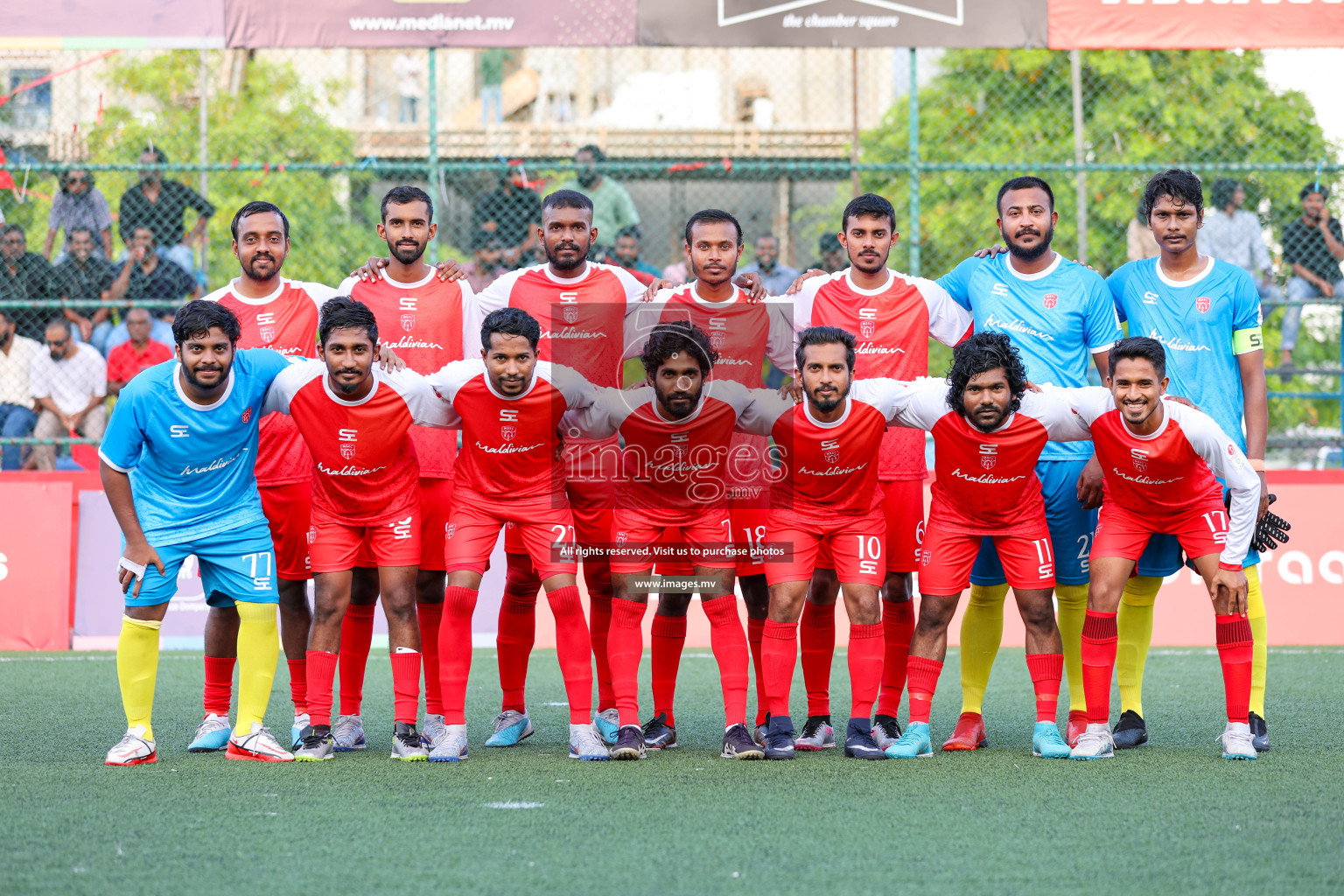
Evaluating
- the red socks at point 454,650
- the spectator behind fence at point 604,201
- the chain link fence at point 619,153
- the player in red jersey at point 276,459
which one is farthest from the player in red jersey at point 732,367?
the spectator behind fence at point 604,201

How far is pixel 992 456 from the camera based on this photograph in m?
5.65

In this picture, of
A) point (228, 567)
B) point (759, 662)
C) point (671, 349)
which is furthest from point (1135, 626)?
point (228, 567)

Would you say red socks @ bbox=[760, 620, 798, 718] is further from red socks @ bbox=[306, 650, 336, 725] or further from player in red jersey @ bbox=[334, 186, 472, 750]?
red socks @ bbox=[306, 650, 336, 725]

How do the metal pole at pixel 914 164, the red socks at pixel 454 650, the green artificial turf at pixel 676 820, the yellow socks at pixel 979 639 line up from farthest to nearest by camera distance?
the metal pole at pixel 914 164 → the yellow socks at pixel 979 639 → the red socks at pixel 454 650 → the green artificial turf at pixel 676 820

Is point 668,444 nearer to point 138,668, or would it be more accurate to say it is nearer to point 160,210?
A: point 138,668

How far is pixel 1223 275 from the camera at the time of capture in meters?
6.10

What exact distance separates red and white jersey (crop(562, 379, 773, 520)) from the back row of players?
1 cm

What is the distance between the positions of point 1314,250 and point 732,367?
7.12m

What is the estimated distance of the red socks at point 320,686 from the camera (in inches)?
223

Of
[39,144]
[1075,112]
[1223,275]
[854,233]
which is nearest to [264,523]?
[854,233]

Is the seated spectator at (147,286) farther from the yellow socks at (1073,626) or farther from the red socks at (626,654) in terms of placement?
the yellow socks at (1073,626)

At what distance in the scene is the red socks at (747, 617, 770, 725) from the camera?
604cm

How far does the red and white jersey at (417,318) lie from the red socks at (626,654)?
1.45 m

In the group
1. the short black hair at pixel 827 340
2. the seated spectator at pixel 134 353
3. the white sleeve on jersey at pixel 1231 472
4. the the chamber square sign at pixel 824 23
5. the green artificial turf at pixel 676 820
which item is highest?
the the chamber square sign at pixel 824 23
